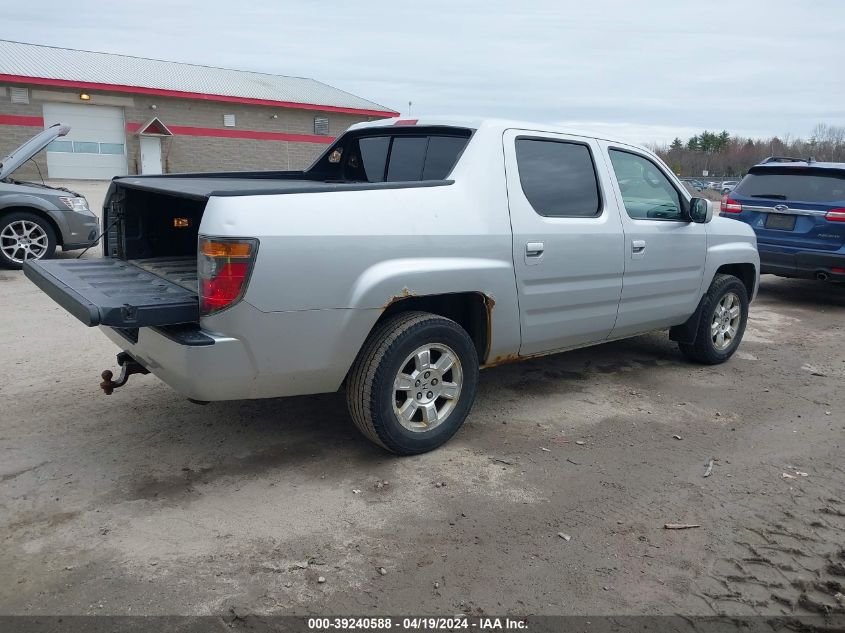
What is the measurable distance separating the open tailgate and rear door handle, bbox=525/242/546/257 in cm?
194

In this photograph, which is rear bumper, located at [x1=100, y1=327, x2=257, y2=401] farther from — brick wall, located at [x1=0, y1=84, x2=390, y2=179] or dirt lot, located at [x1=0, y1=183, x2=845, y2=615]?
brick wall, located at [x1=0, y1=84, x2=390, y2=179]

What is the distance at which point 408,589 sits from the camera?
293 cm

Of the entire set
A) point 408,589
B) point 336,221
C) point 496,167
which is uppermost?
point 496,167

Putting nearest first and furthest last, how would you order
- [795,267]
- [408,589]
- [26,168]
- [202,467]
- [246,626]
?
[246,626], [408,589], [202,467], [795,267], [26,168]

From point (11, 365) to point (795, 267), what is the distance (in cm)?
857

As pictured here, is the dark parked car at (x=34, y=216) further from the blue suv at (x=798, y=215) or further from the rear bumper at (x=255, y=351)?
the blue suv at (x=798, y=215)

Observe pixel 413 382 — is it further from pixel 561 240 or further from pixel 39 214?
pixel 39 214

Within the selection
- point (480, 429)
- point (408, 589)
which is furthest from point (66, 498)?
point (480, 429)

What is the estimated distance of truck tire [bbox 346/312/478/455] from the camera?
3855mm

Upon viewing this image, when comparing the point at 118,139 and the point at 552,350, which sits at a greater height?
the point at 118,139

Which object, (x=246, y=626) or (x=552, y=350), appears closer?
(x=246, y=626)

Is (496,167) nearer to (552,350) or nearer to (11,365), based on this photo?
(552,350)

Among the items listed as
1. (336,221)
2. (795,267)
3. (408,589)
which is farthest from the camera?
(795,267)

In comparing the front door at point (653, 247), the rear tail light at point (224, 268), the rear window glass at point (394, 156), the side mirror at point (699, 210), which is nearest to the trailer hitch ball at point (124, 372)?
the rear tail light at point (224, 268)
